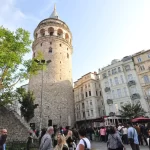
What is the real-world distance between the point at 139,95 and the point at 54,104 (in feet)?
52.6

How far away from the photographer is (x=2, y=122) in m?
14.8

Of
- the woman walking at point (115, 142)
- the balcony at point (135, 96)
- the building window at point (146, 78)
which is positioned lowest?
the woman walking at point (115, 142)

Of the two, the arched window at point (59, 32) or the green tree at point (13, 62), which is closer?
the green tree at point (13, 62)

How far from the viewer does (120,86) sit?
2950cm

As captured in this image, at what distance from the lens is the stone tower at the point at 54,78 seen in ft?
89.6

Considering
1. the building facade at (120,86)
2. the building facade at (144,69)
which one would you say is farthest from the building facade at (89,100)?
the building facade at (144,69)

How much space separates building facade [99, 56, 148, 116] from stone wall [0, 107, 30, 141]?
60.2ft

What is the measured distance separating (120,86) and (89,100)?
27.5 ft

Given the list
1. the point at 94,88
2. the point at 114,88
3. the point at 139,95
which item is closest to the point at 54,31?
the point at 94,88

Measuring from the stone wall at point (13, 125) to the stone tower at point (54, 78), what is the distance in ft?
30.6

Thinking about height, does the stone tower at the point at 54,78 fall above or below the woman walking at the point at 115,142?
above

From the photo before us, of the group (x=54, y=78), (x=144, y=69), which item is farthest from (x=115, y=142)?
(x=144, y=69)

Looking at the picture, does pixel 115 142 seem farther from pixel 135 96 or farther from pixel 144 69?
pixel 144 69

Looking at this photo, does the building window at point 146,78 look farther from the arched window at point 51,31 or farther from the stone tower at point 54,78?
the arched window at point 51,31
